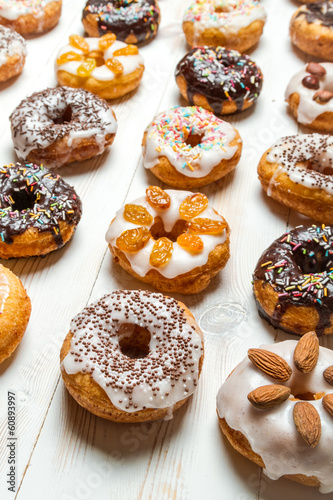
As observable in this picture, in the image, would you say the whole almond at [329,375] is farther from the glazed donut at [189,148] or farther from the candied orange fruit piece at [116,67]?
the candied orange fruit piece at [116,67]

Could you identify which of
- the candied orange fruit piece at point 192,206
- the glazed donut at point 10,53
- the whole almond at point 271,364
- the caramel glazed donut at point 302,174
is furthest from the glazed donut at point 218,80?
the whole almond at point 271,364

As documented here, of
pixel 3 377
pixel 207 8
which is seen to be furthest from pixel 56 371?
pixel 207 8

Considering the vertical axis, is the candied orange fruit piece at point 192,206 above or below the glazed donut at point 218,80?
below

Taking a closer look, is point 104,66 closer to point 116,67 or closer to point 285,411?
point 116,67

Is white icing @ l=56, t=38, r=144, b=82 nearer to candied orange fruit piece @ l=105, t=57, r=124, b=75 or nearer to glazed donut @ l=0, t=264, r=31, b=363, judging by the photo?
candied orange fruit piece @ l=105, t=57, r=124, b=75

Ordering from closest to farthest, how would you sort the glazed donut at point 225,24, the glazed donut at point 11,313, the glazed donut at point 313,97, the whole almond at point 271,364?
the whole almond at point 271,364 → the glazed donut at point 11,313 → the glazed donut at point 313,97 → the glazed donut at point 225,24

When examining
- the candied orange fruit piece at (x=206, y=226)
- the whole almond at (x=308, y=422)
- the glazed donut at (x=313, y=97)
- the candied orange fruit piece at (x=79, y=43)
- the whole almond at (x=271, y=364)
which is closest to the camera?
the whole almond at (x=308, y=422)

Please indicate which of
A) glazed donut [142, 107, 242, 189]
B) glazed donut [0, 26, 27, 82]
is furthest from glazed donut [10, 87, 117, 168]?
glazed donut [0, 26, 27, 82]
